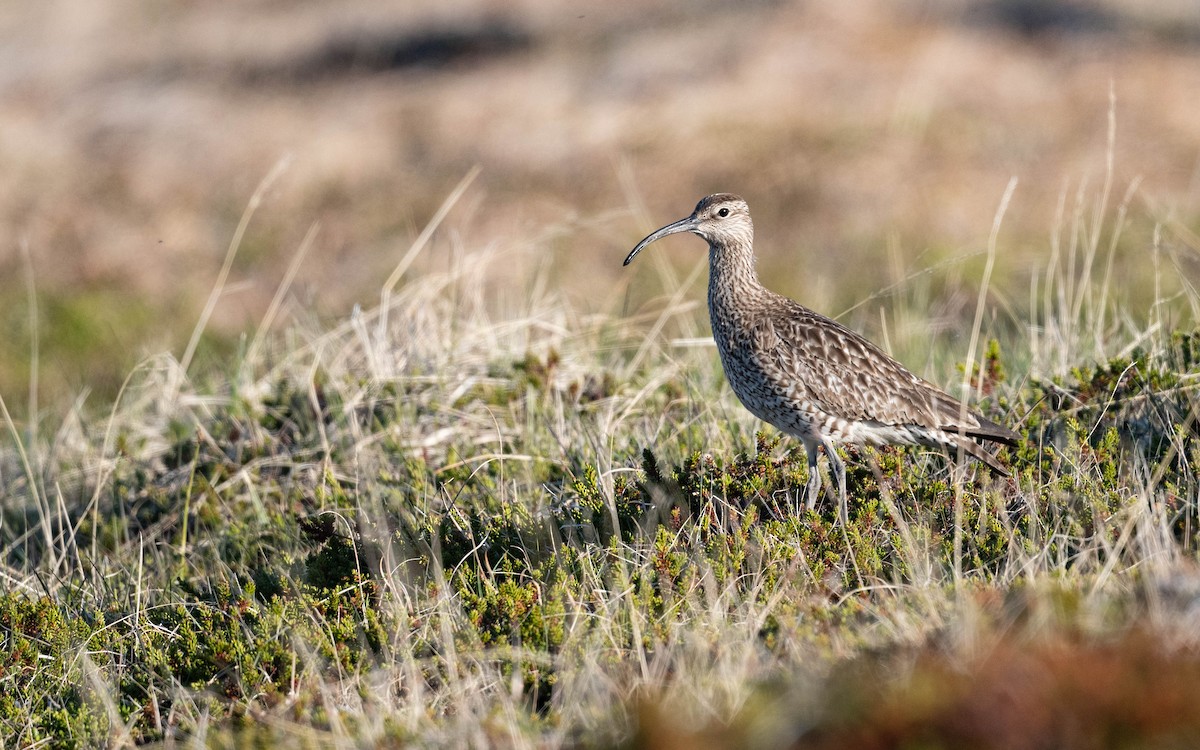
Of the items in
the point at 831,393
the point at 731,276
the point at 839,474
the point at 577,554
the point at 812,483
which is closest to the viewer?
the point at 577,554

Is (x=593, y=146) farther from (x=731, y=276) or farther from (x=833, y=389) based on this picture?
(x=833, y=389)

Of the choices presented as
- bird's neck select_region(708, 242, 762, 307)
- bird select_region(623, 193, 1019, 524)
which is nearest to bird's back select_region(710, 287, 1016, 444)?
bird select_region(623, 193, 1019, 524)

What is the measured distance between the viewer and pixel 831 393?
5789 mm

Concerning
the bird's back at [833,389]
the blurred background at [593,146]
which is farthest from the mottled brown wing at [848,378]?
the blurred background at [593,146]

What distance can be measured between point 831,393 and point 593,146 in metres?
11.5

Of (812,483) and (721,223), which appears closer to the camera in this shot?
(812,483)

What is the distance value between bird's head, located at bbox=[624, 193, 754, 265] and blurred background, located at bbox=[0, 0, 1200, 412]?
5.88 metres

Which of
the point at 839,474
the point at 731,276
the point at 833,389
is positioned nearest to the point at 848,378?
the point at 833,389

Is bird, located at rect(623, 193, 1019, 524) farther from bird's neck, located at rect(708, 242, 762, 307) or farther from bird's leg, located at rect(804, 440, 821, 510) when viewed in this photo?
bird's neck, located at rect(708, 242, 762, 307)

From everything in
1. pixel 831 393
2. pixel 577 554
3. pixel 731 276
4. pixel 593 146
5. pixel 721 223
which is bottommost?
pixel 593 146

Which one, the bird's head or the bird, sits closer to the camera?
the bird

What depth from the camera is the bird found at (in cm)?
561

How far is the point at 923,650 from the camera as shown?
3.52 metres

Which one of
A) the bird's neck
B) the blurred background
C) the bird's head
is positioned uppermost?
the bird's head
